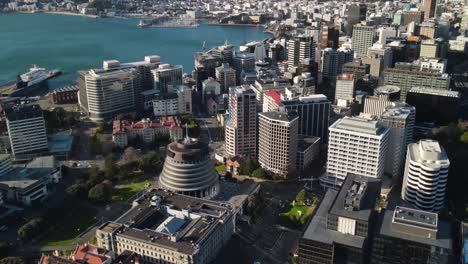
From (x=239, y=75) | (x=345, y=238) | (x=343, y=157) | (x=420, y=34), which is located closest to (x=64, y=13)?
(x=239, y=75)

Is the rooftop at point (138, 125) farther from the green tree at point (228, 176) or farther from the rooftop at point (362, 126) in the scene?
the rooftop at point (362, 126)

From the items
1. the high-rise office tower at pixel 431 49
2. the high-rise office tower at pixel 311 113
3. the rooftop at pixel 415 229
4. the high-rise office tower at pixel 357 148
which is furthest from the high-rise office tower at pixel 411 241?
the high-rise office tower at pixel 431 49

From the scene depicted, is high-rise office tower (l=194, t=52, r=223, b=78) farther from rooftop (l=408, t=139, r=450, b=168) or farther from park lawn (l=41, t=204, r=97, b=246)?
rooftop (l=408, t=139, r=450, b=168)

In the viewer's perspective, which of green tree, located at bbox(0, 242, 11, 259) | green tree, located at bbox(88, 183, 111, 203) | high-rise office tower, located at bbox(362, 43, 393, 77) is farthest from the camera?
high-rise office tower, located at bbox(362, 43, 393, 77)

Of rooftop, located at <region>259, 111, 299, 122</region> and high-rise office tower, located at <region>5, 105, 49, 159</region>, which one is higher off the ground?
rooftop, located at <region>259, 111, 299, 122</region>

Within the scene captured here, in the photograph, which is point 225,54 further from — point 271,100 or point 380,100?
point 380,100

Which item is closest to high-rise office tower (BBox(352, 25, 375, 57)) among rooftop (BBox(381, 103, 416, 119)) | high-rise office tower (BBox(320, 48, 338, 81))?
high-rise office tower (BBox(320, 48, 338, 81))
